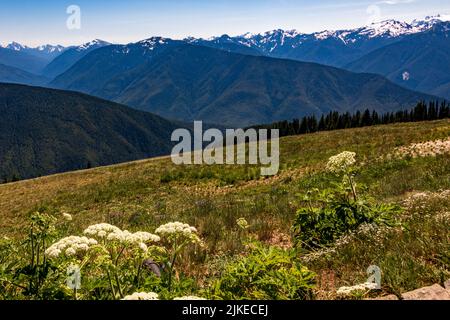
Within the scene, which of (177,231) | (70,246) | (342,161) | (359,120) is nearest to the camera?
(70,246)

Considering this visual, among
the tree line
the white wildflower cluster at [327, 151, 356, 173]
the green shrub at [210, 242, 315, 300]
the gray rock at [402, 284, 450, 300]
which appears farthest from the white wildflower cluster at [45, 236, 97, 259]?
the tree line

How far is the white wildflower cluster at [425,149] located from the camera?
25.1m

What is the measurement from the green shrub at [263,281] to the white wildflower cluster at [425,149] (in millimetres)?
22034

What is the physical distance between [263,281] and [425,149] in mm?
25235

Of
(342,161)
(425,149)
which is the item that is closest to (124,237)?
(342,161)

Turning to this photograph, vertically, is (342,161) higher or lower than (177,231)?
higher

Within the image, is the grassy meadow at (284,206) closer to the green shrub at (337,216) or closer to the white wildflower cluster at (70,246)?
the green shrub at (337,216)

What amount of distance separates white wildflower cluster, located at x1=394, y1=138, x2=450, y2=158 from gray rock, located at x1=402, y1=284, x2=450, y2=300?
21782mm

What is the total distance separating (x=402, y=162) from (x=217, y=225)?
15343 mm

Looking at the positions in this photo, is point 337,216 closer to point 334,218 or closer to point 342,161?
point 334,218

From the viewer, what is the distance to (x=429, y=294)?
4777 millimetres
